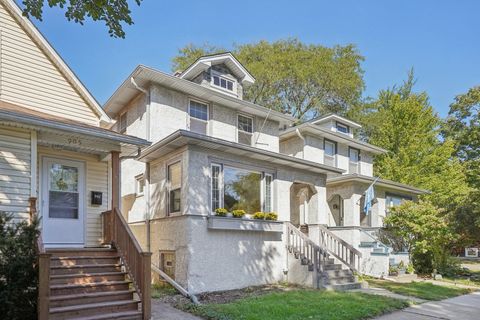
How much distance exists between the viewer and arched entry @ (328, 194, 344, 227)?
19609 millimetres

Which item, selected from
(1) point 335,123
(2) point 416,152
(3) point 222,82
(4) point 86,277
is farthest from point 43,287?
(2) point 416,152

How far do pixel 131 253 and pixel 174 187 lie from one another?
3577 millimetres

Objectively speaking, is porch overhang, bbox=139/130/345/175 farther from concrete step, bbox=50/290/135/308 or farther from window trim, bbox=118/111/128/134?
concrete step, bbox=50/290/135/308

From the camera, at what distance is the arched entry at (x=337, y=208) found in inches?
772

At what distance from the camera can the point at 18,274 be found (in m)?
6.34

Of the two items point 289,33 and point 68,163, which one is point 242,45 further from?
point 68,163

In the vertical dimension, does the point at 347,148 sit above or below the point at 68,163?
above

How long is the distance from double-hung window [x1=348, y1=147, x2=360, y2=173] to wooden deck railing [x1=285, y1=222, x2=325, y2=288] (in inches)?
390

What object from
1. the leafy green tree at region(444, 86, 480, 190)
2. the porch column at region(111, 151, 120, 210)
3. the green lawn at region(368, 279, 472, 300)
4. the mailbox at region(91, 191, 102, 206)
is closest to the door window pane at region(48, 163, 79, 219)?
the mailbox at region(91, 191, 102, 206)

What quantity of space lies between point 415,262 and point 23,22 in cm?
1776

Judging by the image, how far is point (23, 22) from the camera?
383 inches

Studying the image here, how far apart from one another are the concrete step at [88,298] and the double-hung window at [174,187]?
3673 millimetres

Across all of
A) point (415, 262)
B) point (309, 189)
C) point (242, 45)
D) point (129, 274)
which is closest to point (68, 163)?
point (129, 274)

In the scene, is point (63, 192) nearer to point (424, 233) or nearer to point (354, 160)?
point (424, 233)
